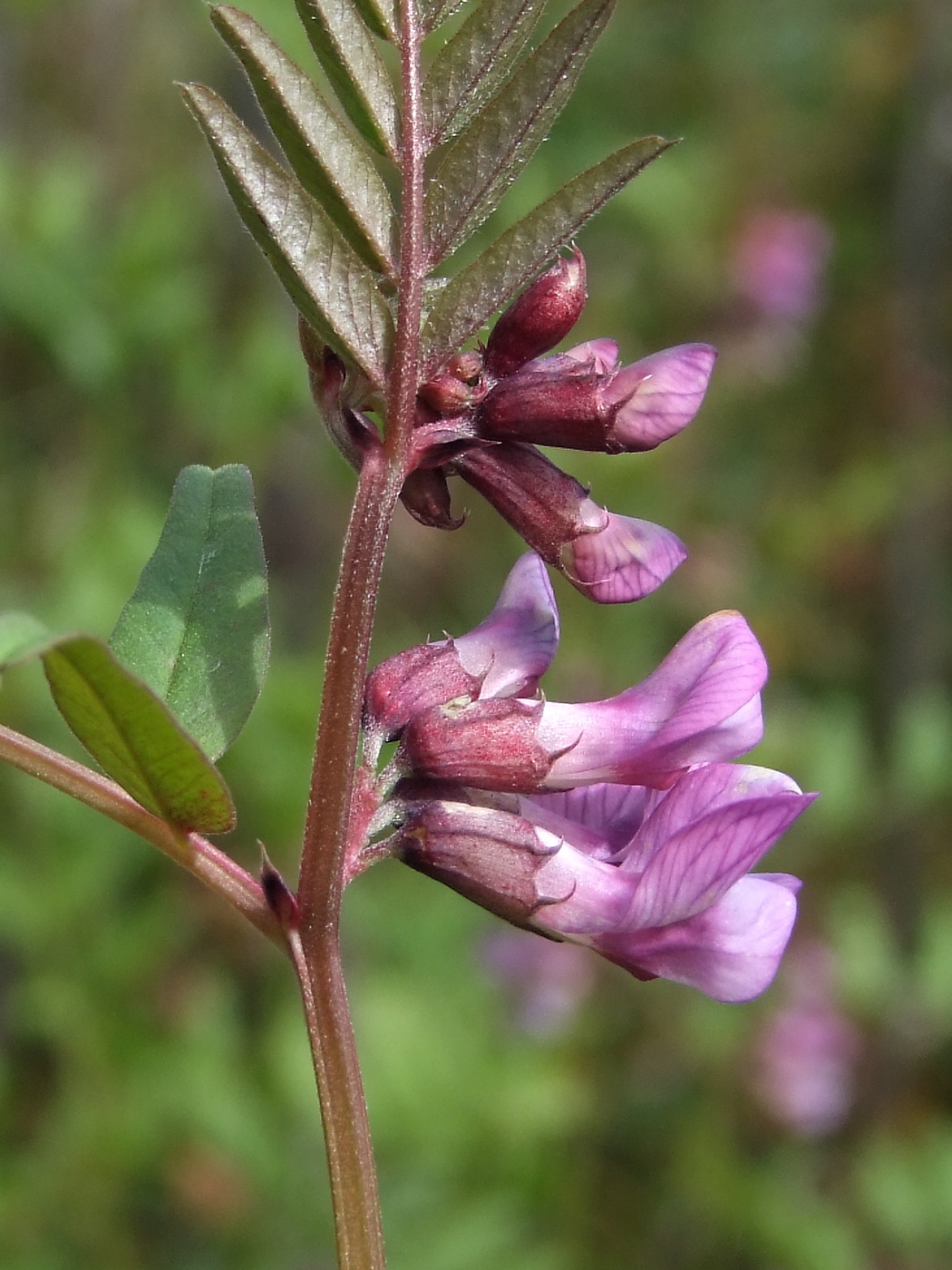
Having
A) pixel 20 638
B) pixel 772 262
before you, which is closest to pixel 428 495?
pixel 20 638

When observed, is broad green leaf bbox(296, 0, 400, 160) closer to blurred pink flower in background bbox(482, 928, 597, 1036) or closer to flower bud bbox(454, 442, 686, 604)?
flower bud bbox(454, 442, 686, 604)

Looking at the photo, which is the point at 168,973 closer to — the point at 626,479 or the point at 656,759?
the point at 626,479

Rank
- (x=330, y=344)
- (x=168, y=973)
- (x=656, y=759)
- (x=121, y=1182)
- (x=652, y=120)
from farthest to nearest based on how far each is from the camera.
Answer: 1. (x=652, y=120)
2. (x=168, y=973)
3. (x=121, y=1182)
4. (x=656, y=759)
5. (x=330, y=344)

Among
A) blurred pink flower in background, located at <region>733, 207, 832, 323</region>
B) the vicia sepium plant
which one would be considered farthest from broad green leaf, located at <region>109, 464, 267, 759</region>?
blurred pink flower in background, located at <region>733, 207, 832, 323</region>

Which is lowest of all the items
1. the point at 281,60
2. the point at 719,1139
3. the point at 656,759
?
the point at 719,1139

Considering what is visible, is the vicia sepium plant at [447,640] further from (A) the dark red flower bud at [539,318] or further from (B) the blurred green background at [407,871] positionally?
(B) the blurred green background at [407,871]

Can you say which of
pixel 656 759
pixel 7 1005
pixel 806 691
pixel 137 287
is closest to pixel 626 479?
pixel 137 287

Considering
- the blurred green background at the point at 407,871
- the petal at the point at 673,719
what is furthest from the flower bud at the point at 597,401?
the blurred green background at the point at 407,871
